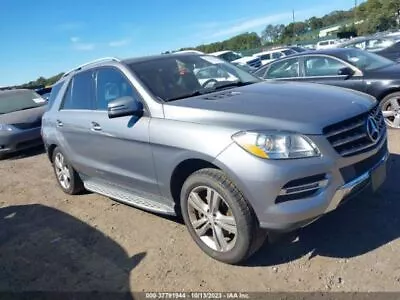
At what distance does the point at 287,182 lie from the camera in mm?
2971

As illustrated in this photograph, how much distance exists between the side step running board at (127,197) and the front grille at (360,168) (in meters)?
1.61

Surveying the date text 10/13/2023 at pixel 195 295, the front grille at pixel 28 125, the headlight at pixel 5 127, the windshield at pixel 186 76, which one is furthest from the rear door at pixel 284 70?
the headlight at pixel 5 127

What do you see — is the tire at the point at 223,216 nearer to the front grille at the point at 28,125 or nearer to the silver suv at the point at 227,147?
the silver suv at the point at 227,147

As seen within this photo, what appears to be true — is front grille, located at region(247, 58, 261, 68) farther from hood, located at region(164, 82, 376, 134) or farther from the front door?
hood, located at region(164, 82, 376, 134)

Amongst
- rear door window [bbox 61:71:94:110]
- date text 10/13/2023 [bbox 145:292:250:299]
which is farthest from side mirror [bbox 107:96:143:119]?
date text 10/13/2023 [bbox 145:292:250:299]

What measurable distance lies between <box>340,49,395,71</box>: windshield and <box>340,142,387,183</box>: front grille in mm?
4254

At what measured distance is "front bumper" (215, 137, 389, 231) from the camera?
297cm

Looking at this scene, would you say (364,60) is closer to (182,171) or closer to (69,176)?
(182,171)

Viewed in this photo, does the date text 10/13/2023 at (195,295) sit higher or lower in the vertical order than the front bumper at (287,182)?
lower

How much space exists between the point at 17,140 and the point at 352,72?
7.42m

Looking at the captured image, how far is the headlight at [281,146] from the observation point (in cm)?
301

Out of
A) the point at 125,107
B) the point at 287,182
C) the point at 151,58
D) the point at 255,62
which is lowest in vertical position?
the point at 255,62

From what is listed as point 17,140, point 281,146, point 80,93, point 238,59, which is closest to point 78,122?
point 80,93

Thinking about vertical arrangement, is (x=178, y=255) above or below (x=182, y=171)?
below
